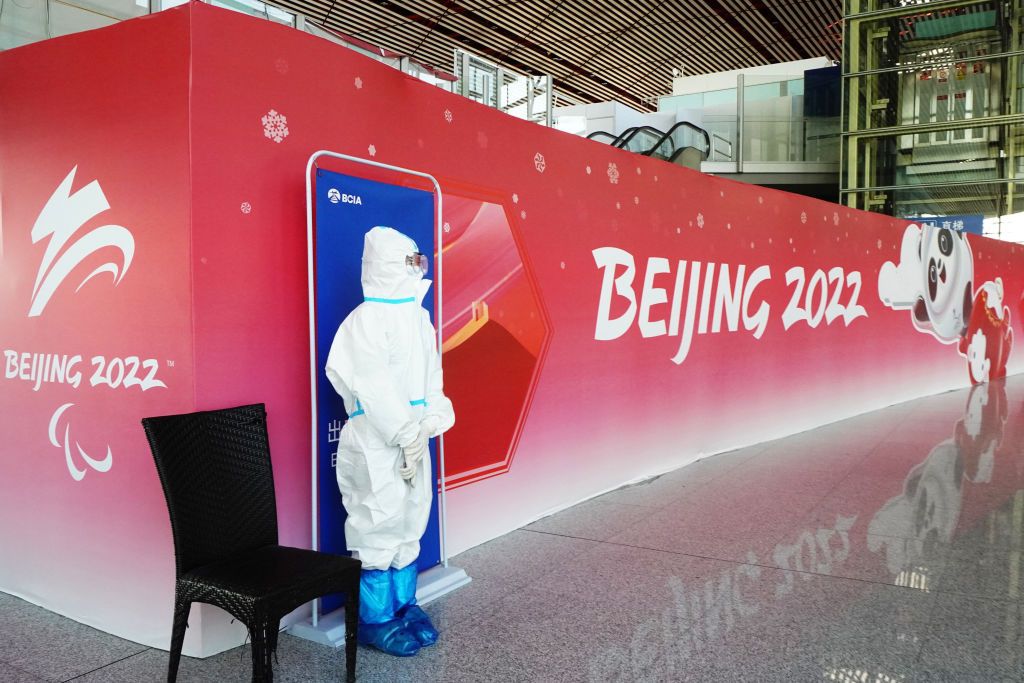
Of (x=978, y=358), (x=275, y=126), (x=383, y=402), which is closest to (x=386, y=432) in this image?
(x=383, y=402)

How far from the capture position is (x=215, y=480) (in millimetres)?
2248

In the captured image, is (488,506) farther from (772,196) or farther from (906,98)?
(906,98)

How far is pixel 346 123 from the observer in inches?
116

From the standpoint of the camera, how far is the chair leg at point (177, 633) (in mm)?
2129

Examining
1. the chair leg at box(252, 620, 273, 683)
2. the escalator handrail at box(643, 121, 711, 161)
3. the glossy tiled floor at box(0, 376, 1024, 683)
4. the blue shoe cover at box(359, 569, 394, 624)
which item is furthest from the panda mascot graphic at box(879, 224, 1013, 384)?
the chair leg at box(252, 620, 273, 683)

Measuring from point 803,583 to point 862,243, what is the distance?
218 inches

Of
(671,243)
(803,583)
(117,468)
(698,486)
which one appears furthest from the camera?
(671,243)

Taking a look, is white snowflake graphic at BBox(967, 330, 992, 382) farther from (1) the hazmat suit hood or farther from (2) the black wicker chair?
(2) the black wicker chair

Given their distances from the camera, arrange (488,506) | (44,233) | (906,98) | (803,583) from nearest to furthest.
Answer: (44,233) → (803,583) → (488,506) → (906,98)

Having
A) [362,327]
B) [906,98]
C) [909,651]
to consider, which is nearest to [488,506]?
[362,327]

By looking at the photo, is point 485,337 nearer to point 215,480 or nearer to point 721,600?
point 721,600

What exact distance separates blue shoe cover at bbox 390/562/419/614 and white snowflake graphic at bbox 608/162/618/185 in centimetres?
280

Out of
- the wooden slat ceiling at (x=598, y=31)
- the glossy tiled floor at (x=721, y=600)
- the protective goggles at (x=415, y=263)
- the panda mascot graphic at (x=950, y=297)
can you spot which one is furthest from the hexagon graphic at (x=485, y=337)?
the wooden slat ceiling at (x=598, y=31)

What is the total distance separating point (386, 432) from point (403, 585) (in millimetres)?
568
